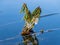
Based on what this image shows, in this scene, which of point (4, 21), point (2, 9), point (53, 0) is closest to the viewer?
point (4, 21)

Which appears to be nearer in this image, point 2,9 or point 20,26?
point 20,26

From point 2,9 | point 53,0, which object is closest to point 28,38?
point 2,9

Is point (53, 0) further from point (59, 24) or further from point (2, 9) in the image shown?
point (59, 24)

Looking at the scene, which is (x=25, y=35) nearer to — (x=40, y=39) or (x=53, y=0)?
(x=40, y=39)

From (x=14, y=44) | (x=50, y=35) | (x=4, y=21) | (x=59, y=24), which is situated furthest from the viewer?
(x=4, y=21)

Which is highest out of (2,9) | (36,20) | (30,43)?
(2,9)

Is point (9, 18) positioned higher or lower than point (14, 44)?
higher

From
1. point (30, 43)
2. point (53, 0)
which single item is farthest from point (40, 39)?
point (53, 0)

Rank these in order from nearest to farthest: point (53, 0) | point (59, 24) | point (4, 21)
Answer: point (59, 24), point (4, 21), point (53, 0)

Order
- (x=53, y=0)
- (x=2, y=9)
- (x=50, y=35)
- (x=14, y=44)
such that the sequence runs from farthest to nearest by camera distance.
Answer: (x=53, y=0), (x=2, y=9), (x=50, y=35), (x=14, y=44)
